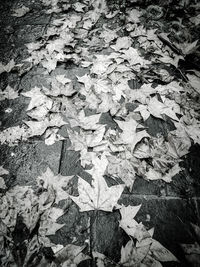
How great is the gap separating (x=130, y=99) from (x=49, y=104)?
876 millimetres

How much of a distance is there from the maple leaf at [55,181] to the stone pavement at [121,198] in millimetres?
57

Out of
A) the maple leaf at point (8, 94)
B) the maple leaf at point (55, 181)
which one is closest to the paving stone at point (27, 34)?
the maple leaf at point (8, 94)

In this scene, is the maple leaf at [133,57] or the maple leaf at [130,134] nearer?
the maple leaf at [130,134]

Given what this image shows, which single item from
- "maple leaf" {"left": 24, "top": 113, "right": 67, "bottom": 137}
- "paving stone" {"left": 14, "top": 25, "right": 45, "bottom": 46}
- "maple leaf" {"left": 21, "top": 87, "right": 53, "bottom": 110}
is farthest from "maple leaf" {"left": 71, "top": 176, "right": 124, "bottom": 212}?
"paving stone" {"left": 14, "top": 25, "right": 45, "bottom": 46}

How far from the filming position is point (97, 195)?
1545 mm

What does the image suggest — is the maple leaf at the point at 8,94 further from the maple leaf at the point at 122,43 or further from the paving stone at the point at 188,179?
the paving stone at the point at 188,179

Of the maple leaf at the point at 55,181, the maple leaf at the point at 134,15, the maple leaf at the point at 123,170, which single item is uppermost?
the maple leaf at the point at 134,15

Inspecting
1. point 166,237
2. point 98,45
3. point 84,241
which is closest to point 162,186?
point 166,237

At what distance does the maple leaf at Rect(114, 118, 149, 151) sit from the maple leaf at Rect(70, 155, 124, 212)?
15.7 inches

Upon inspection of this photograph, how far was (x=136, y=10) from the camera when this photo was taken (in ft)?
10.6

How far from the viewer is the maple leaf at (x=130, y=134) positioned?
1811 millimetres

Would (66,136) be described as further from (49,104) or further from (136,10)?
(136,10)

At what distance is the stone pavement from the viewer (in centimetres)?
142

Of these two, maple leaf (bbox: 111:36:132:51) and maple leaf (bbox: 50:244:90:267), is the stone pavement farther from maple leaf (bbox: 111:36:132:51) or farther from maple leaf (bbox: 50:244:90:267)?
maple leaf (bbox: 111:36:132:51)
